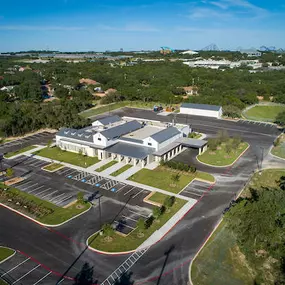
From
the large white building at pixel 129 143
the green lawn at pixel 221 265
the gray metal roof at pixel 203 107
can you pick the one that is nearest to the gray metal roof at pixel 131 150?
the large white building at pixel 129 143

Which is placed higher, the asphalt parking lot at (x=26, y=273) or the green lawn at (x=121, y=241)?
the green lawn at (x=121, y=241)

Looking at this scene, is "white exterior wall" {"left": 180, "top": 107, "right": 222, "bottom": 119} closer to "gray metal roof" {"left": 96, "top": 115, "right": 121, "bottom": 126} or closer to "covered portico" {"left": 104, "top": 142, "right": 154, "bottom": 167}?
"gray metal roof" {"left": 96, "top": 115, "right": 121, "bottom": 126}

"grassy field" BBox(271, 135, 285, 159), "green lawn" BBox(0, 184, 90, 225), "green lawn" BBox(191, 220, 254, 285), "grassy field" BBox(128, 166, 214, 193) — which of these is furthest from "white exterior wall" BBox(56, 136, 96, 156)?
"grassy field" BBox(271, 135, 285, 159)

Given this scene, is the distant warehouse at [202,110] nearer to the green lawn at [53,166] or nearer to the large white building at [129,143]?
the large white building at [129,143]

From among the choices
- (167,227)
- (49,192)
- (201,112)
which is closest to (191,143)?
(167,227)

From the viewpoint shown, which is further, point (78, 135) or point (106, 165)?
point (78, 135)

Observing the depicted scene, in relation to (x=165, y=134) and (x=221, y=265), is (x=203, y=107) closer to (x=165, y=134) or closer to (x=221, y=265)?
(x=165, y=134)
